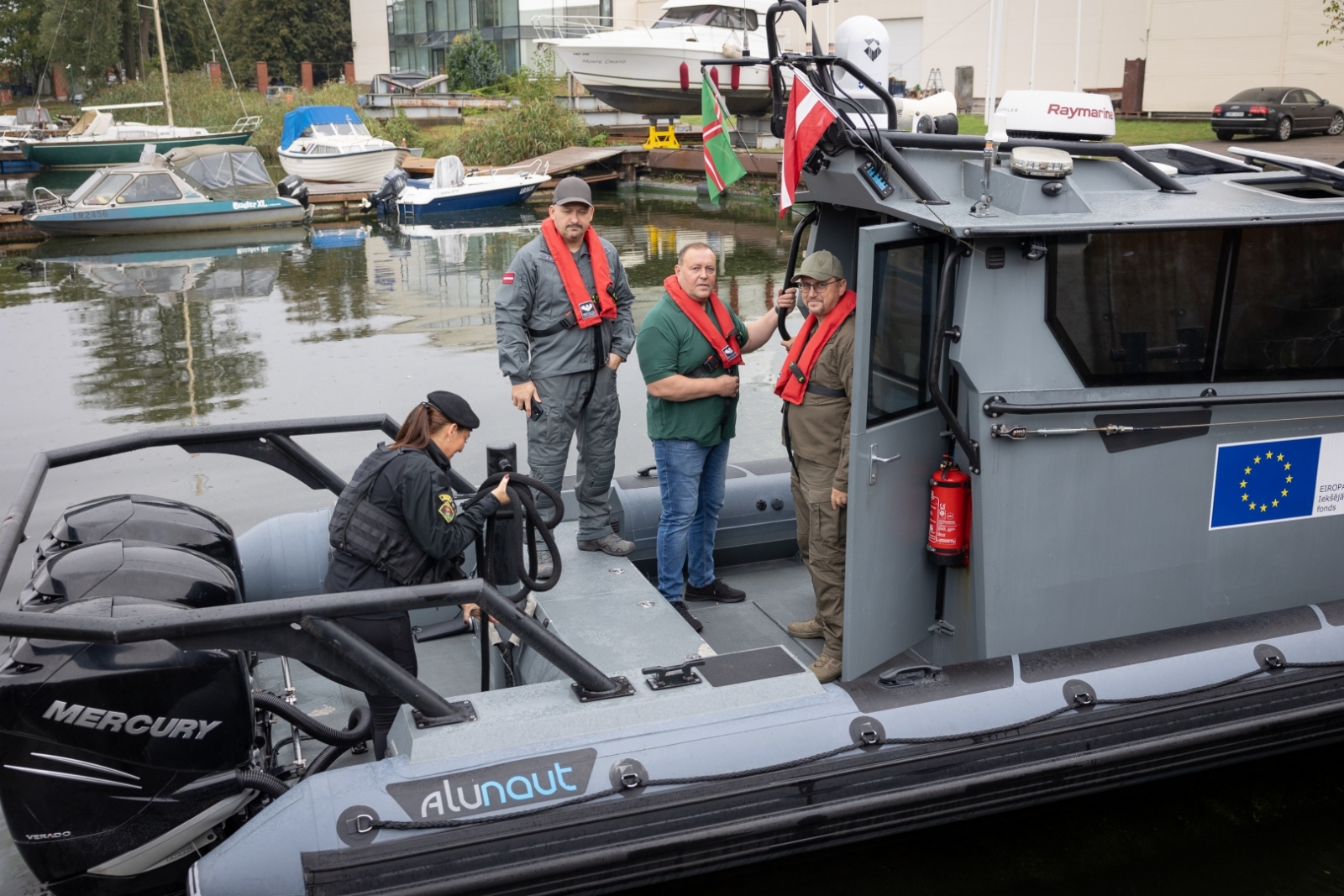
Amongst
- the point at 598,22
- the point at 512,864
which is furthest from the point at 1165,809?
the point at 598,22

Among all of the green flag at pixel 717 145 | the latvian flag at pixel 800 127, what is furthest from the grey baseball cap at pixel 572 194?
the latvian flag at pixel 800 127

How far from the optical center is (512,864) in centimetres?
332

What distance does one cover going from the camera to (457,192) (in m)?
24.2

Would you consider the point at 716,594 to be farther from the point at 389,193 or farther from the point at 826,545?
the point at 389,193

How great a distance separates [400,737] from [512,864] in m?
0.52

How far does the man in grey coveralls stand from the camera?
488 cm

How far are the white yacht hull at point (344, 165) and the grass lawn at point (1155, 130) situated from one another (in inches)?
548

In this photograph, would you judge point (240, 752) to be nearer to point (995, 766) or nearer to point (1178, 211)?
point (995, 766)

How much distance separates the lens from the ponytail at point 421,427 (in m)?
3.84

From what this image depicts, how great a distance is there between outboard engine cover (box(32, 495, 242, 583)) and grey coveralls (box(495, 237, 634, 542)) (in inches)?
50.3

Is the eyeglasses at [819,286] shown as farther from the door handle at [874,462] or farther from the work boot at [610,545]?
the work boot at [610,545]

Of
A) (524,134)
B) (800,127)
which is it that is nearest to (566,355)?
(800,127)

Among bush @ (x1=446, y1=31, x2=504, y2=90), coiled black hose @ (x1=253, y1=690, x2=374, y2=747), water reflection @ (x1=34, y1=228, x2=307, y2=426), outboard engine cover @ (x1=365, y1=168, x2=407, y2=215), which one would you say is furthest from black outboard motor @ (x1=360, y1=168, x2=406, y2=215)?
coiled black hose @ (x1=253, y1=690, x2=374, y2=747)

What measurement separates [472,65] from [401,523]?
1714 inches
